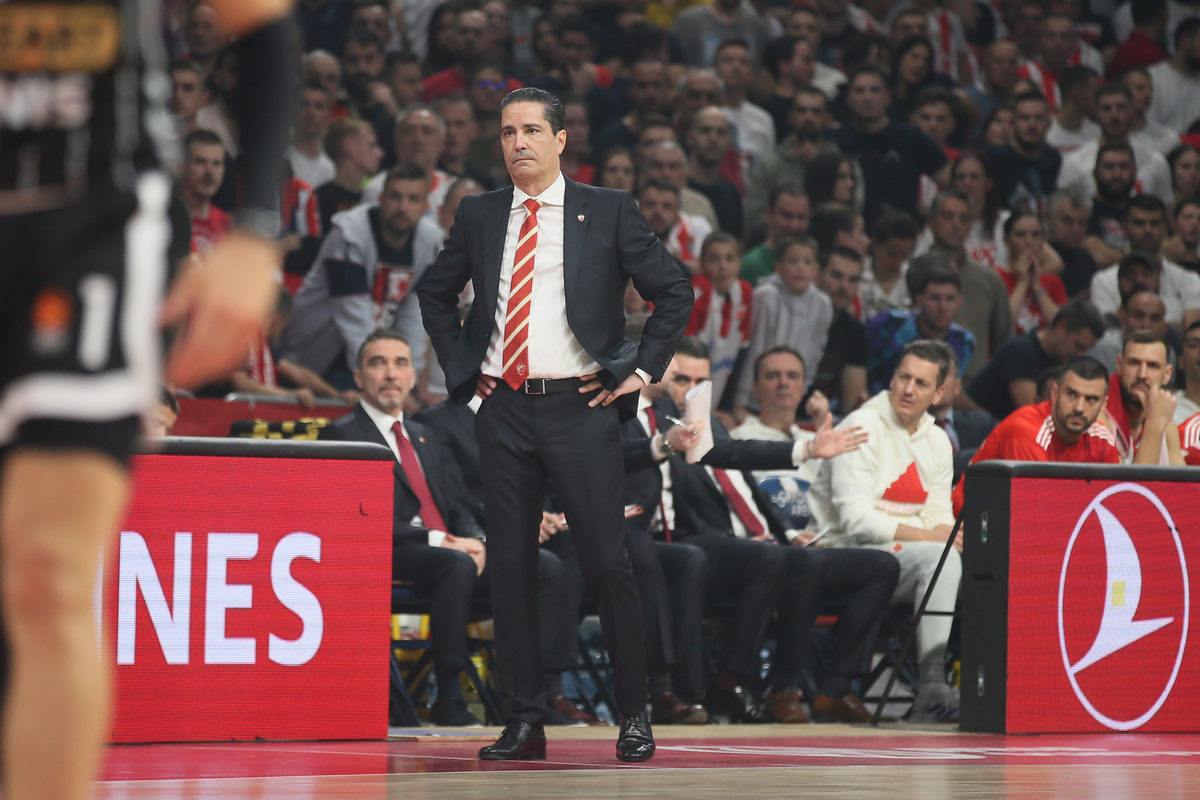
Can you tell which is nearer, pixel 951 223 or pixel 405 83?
pixel 951 223

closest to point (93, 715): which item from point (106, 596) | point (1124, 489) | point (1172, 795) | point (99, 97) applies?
point (99, 97)

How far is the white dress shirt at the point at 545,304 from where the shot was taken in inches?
221

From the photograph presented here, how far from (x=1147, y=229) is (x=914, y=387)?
465cm

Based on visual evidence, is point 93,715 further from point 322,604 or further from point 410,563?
point 410,563

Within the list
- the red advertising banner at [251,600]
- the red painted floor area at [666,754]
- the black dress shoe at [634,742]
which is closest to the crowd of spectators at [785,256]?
the red advertising banner at [251,600]

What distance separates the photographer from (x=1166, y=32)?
15.6 metres

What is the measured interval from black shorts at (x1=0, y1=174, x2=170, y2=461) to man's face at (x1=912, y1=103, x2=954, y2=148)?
11430 mm

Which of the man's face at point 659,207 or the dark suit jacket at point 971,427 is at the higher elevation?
the man's face at point 659,207

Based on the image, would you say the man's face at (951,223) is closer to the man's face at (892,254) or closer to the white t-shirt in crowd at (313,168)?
the man's face at (892,254)

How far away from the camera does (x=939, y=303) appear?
33.1 feet

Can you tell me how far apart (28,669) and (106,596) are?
3.93 m

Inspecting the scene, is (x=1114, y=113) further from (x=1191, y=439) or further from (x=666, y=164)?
(x=1191, y=439)

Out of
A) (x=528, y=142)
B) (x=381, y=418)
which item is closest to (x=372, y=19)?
(x=381, y=418)

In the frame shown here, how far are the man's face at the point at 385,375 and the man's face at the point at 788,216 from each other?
162 inches
